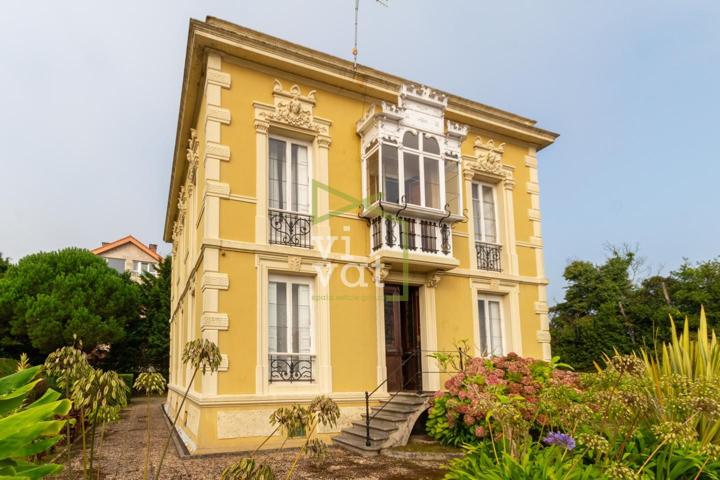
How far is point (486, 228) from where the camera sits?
40.1ft

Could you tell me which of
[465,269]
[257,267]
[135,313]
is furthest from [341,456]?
[135,313]

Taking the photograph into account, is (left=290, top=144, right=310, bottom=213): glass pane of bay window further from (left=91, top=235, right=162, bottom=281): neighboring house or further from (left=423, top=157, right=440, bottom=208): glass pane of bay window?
(left=91, top=235, right=162, bottom=281): neighboring house

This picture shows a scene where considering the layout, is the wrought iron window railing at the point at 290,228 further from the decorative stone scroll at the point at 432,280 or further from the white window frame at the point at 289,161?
the decorative stone scroll at the point at 432,280

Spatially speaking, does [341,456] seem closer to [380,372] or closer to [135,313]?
[380,372]

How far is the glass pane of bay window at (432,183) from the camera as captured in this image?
10562 millimetres

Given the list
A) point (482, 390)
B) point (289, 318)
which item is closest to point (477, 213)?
point (482, 390)

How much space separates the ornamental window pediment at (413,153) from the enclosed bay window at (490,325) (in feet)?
7.69

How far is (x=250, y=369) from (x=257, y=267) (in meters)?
1.73

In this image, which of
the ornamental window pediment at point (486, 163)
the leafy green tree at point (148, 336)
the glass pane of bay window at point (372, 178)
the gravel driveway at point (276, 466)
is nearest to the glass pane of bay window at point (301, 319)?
the gravel driveway at point (276, 466)

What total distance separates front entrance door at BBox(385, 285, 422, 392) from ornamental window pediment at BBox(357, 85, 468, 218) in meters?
1.75

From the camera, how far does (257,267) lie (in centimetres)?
906

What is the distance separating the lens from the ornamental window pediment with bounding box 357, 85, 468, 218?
10.0 m

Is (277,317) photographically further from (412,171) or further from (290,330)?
(412,171)

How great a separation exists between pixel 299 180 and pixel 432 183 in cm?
272
